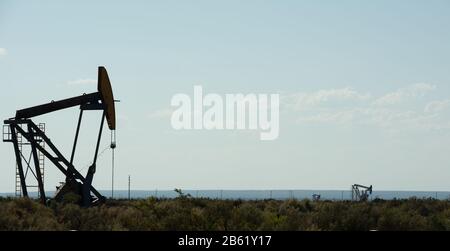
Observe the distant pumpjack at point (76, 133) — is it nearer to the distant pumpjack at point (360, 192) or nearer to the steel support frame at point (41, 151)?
the steel support frame at point (41, 151)

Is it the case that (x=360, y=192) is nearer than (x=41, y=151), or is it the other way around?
(x=41, y=151)

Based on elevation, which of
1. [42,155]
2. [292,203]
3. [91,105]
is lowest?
[292,203]

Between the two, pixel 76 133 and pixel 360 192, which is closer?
pixel 76 133

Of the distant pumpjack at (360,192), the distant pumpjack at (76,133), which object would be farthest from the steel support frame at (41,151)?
the distant pumpjack at (360,192)

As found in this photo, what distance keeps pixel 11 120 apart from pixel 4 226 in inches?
718

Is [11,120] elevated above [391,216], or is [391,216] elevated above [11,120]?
[11,120]

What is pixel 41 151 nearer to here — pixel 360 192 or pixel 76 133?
pixel 76 133

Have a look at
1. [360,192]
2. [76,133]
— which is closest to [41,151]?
[76,133]

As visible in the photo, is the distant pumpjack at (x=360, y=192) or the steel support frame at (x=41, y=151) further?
the distant pumpjack at (x=360, y=192)

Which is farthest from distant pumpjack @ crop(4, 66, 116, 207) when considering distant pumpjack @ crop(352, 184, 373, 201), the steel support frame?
distant pumpjack @ crop(352, 184, 373, 201)

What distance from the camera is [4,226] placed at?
18.3m

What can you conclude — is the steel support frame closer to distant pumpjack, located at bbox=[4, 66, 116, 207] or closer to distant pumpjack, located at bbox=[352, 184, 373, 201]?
distant pumpjack, located at bbox=[4, 66, 116, 207]
